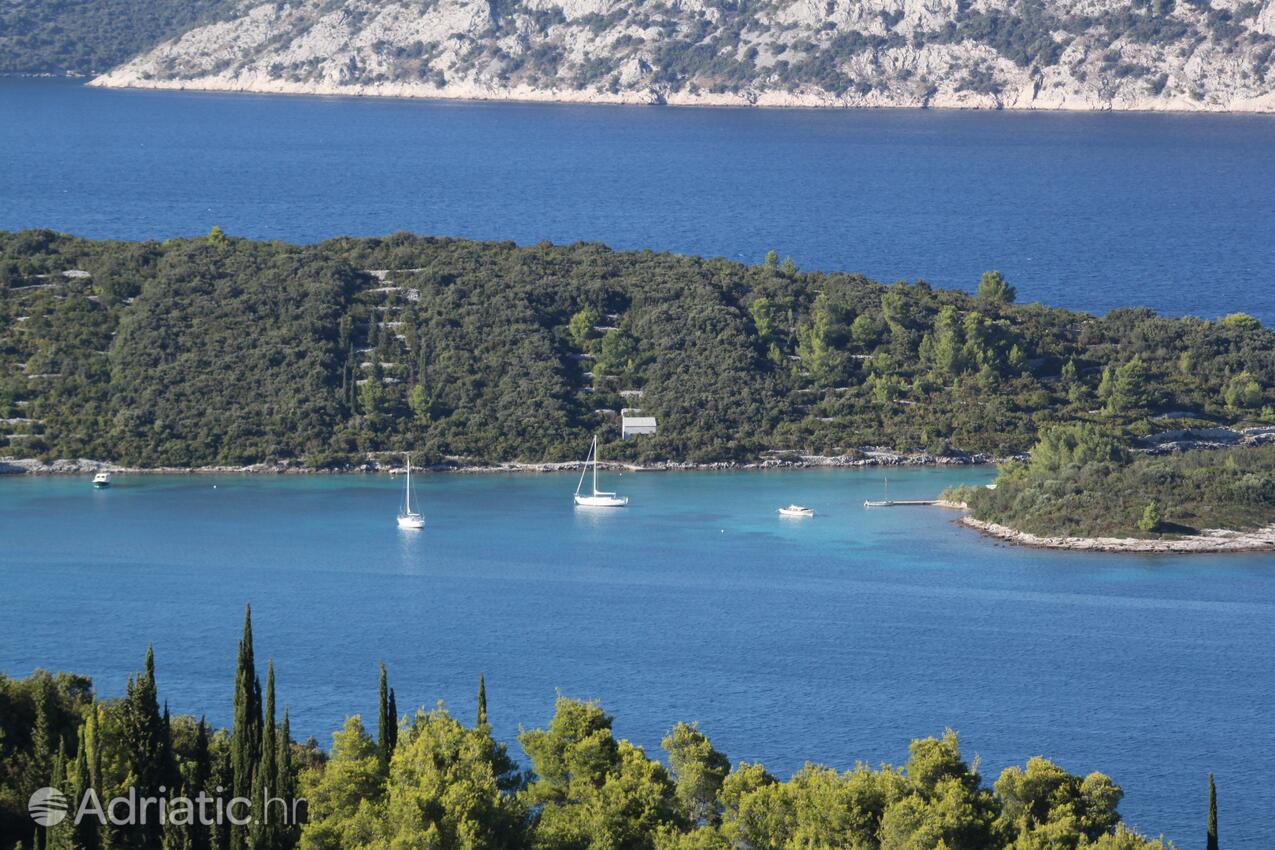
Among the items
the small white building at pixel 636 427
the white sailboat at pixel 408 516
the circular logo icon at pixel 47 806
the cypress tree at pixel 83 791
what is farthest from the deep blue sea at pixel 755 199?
the cypress tree at pixel 83 791

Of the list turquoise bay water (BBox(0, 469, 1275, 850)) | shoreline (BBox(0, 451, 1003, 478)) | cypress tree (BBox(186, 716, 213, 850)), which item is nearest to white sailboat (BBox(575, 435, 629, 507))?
turquoise bay water (BBox(0, 469, 1275, 850))

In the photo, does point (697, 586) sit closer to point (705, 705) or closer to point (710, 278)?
point (705, 705)

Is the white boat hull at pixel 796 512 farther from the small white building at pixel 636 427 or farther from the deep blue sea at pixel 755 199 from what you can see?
the deep blue sea at pixel 755 199

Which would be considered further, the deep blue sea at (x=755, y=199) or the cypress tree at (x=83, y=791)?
the deep blue sea at (x=755, y=199)

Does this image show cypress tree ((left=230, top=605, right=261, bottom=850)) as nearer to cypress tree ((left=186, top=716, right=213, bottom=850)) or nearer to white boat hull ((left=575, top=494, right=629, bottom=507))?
cypress tree ((left=186, top=716, right=213, bottom=850))

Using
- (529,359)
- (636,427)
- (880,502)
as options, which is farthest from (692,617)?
(529,359)

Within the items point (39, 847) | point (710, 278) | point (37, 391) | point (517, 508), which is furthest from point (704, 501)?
point (39, 847)
